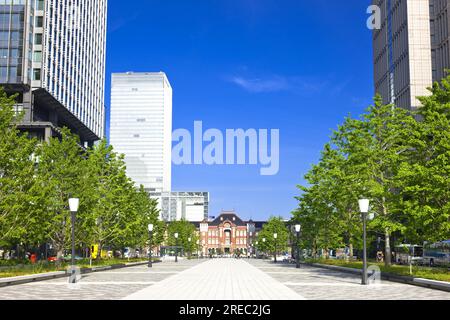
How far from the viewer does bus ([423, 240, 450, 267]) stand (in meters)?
57.5

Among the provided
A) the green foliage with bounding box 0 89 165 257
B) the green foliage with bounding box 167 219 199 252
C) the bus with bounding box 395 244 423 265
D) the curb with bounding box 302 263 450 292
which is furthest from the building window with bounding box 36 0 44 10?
the curb with bounding box 302 263 450 292

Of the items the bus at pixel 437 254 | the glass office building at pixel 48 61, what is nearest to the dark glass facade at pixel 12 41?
the glass office building at pixel 48 61

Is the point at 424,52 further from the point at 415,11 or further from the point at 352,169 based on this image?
the point at 352,169

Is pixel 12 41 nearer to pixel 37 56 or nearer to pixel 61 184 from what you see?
pixel 37 56

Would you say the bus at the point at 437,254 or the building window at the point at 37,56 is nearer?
the bus at the point at 437,254

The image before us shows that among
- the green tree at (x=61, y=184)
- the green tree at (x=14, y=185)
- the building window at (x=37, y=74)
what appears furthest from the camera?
the building window at (x=37, y=74)

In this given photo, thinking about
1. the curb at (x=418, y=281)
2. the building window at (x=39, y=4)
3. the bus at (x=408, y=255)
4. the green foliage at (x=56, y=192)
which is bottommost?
the bus at (x=408, y=255)

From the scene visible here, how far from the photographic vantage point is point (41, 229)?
120 feet

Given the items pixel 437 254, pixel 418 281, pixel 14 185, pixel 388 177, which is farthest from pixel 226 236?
pixel 418 281

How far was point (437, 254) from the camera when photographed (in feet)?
200

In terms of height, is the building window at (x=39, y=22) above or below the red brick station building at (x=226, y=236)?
above

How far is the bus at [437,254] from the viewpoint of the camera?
57463 millimetres

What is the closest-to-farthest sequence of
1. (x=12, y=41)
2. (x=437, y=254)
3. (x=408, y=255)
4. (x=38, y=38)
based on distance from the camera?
(x=437, y=254), (x=408, y=255), (x=12, y=41), (x=38, y=38)

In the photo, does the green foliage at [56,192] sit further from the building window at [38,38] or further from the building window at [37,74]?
the building window at [38,38]
